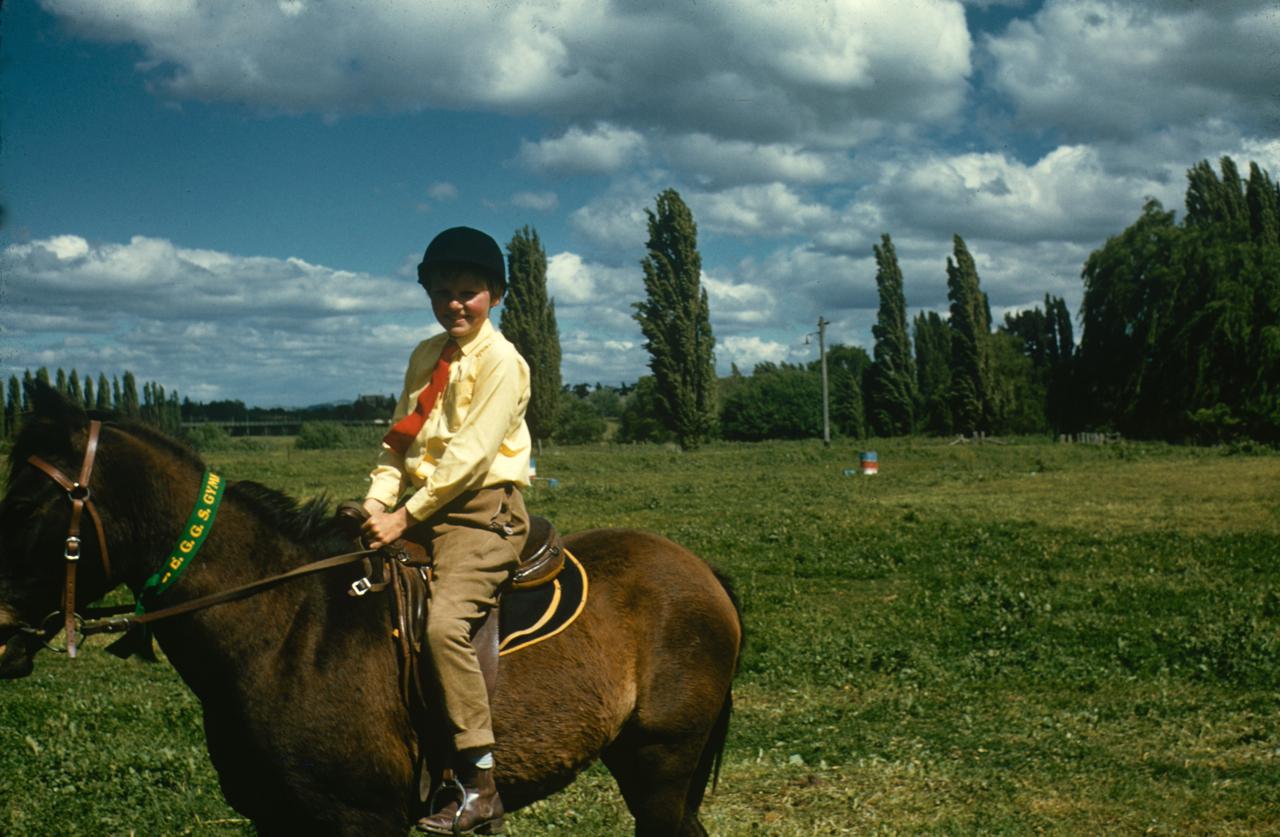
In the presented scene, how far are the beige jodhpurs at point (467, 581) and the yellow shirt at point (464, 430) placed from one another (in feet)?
0.38

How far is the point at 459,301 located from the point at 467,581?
1119 mm

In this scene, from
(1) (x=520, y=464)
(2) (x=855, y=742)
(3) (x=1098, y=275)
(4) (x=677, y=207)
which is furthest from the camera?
→ (4) (x=677, y=207)

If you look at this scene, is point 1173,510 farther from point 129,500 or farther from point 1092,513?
point 129,500

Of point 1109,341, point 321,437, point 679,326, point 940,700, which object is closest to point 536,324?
point 679,326

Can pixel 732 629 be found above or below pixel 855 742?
above

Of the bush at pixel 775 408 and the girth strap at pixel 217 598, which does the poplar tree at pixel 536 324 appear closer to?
the bush at pixel 775 408

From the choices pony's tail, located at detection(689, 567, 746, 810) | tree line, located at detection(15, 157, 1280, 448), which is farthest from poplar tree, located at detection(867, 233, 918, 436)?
pony's tail, located at detection(689, 567, 746, 810)

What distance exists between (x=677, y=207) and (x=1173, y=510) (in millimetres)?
43846

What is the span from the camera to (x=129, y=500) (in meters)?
3.61

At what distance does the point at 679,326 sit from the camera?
60.5 m

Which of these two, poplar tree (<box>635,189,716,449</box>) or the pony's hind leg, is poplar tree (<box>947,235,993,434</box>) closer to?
poplar tree (<box>635,189,716,449</box>)

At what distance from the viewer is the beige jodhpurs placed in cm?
384

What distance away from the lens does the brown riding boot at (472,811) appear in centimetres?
383

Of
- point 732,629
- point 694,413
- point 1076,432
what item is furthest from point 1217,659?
point 1076,432
